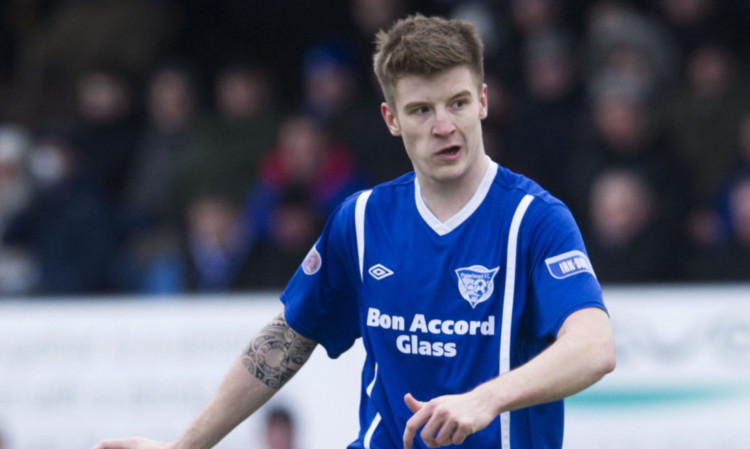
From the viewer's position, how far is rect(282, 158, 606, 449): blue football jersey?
13.1ft

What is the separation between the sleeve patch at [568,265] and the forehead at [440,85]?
24.6 inches

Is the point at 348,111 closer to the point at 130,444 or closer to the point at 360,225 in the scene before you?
the point at 360,225

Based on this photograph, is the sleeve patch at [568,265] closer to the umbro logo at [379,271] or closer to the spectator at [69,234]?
the umbro logo at [379,271]

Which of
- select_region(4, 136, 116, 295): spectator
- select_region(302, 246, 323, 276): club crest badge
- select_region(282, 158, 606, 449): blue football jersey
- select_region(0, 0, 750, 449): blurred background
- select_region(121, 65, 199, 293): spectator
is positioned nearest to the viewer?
select_region(282, 158, 606, 449): blue football jersey

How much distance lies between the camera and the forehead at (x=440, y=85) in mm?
4031

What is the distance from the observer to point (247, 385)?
14.8 ft

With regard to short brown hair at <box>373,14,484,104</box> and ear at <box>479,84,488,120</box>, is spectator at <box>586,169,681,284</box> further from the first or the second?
short brown hair at <box>373,14,484,104</box>

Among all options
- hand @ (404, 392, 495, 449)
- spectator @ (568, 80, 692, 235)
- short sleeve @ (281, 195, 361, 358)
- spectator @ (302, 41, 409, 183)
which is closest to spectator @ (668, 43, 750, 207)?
spectator @ (568, 80, 692, 235)

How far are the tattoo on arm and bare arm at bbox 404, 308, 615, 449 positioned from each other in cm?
106

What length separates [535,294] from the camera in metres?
4.02

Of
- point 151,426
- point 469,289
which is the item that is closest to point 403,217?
point 469,289

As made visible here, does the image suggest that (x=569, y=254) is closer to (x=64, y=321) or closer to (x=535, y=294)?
(x=535, y=294)

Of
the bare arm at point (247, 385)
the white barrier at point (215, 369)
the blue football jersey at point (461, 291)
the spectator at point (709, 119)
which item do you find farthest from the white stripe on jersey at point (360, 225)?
the spectator at point (709, 119)

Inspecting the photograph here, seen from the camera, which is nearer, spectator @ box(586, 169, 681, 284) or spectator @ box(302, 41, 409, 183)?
spectator @ box(586, 169, 681, 284)
